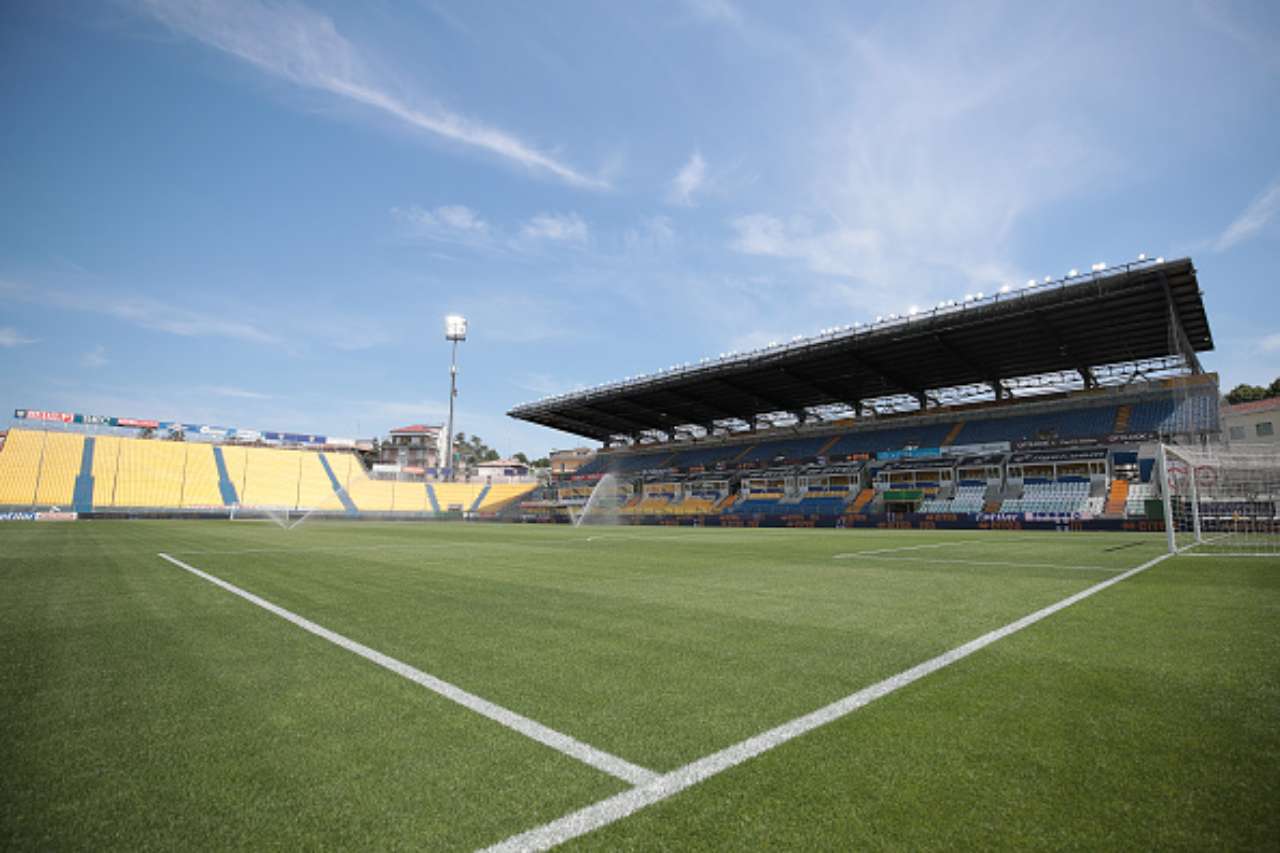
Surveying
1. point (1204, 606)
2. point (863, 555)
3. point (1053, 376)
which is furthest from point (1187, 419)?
point (1204, 606)

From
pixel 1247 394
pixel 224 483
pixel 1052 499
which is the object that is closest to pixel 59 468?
pixel 224 483

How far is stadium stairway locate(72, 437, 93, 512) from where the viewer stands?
143 feet

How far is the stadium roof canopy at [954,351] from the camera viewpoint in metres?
26.7

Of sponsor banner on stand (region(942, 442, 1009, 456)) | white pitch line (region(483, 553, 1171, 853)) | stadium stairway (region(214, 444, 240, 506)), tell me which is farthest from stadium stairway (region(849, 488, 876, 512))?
stadium stairway (region(214, 444, 240, 506))

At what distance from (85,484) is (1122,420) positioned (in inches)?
2907

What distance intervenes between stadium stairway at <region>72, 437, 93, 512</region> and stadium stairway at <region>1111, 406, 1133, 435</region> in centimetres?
6917

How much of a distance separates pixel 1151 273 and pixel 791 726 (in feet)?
104

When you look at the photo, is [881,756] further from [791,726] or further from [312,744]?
[312,744]

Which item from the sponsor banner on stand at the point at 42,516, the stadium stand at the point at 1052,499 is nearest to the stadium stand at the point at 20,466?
the sponsor banner on stand at the point at 42,516

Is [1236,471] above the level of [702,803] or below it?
above

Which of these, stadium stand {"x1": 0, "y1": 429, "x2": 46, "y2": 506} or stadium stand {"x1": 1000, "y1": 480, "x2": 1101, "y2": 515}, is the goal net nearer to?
stadium stand {"x1": 1000, "y1": 480, "x2": 1101, "y2": 515}

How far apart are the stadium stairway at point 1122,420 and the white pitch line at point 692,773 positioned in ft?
121

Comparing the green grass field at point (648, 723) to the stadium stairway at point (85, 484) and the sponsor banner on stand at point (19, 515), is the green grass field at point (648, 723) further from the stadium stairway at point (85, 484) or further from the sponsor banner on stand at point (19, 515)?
the stadium stairway at point (85, 484)

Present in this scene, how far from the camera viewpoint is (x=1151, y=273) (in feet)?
80.2
